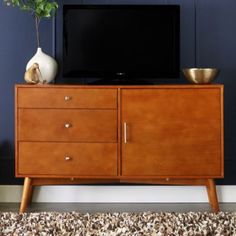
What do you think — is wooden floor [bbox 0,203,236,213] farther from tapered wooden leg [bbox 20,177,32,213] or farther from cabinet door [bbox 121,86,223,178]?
cabinet door [bbox 121,86,223,178]

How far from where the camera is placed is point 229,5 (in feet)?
11.3

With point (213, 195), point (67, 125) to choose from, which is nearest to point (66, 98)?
point (67, 125)

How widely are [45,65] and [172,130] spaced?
89cm

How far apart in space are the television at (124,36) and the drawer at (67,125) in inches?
14.4

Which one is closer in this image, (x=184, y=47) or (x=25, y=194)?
(x=25, y=194)

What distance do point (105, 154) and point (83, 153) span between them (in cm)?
13

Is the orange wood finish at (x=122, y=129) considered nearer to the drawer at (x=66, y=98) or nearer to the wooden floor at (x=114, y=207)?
the drawer at (x=66, y=98)

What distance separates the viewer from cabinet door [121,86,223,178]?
3.09m

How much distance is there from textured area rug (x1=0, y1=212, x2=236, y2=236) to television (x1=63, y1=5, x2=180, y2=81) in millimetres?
932

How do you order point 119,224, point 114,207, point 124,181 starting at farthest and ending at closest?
point 114,207, point 124,181, point 119,224

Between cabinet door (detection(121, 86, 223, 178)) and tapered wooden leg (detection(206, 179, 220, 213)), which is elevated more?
cabinet door (detection(121, 86, 223, 178))

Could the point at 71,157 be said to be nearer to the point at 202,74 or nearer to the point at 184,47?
the point at 202,74

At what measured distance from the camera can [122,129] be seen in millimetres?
3105

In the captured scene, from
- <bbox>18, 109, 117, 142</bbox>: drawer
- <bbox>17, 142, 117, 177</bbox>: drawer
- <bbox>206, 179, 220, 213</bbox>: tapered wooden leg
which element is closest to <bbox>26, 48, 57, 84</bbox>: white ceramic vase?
<bbox>18, 109, 117, 142</bbox>: drawer
